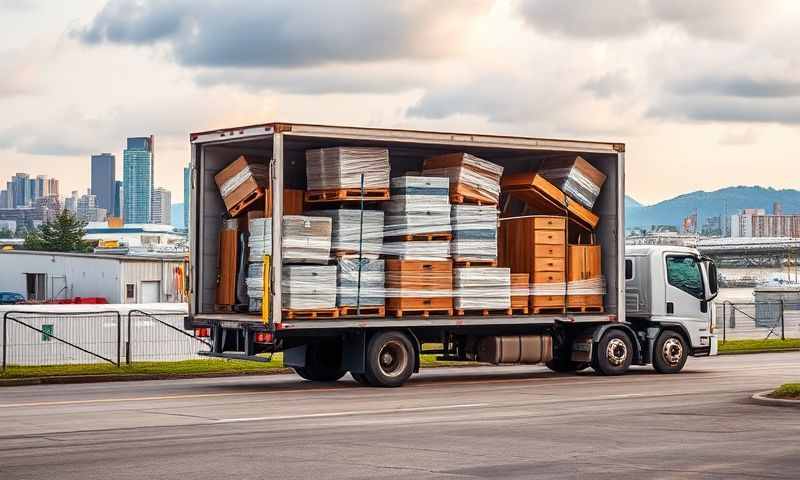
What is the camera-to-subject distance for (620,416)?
56.8 feet

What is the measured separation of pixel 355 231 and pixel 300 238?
120cm

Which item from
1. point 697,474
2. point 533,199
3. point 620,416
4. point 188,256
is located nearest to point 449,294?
point 533,199

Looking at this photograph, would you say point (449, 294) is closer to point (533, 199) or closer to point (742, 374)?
point (533, 199)

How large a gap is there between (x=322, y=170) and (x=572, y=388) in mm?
5384

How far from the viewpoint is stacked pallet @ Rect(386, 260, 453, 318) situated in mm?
22797

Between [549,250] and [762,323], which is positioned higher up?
[549,250]

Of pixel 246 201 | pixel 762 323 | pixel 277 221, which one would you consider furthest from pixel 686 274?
pixel 762 323

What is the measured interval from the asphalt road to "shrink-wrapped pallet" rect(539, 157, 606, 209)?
3.46 m

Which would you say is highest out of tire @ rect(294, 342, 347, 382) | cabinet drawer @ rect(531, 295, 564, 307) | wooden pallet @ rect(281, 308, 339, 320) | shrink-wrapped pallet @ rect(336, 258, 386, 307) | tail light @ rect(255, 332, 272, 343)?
shrink-wrapped pallet @ rect(336, 258, 386, 307)

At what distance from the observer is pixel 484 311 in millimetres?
23891

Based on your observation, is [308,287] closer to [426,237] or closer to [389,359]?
[389,359]

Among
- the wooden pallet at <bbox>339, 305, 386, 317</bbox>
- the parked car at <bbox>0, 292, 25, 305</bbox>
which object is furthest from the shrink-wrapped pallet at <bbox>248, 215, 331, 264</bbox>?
the parked car at <bbox>0, 292, 25, 305</bbox>

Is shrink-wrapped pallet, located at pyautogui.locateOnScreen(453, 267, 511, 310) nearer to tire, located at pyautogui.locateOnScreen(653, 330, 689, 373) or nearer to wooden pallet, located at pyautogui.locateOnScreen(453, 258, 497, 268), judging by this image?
wooden pallet, located at pyautogui.locateOnScreen(453, 258, 497, 268)

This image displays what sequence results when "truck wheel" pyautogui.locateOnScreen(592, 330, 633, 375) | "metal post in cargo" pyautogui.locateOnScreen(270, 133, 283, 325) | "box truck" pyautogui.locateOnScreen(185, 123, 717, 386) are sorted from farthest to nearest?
"truck wheel" pyautogui.locateOnScreen(592, 330, 633, 375)
"box truck" pyautogui.locateOnScreen(185, 123, 717, 386)
"metal post in cargo" pyautogui.locateOnScreen(270, 133, 283, 325)
